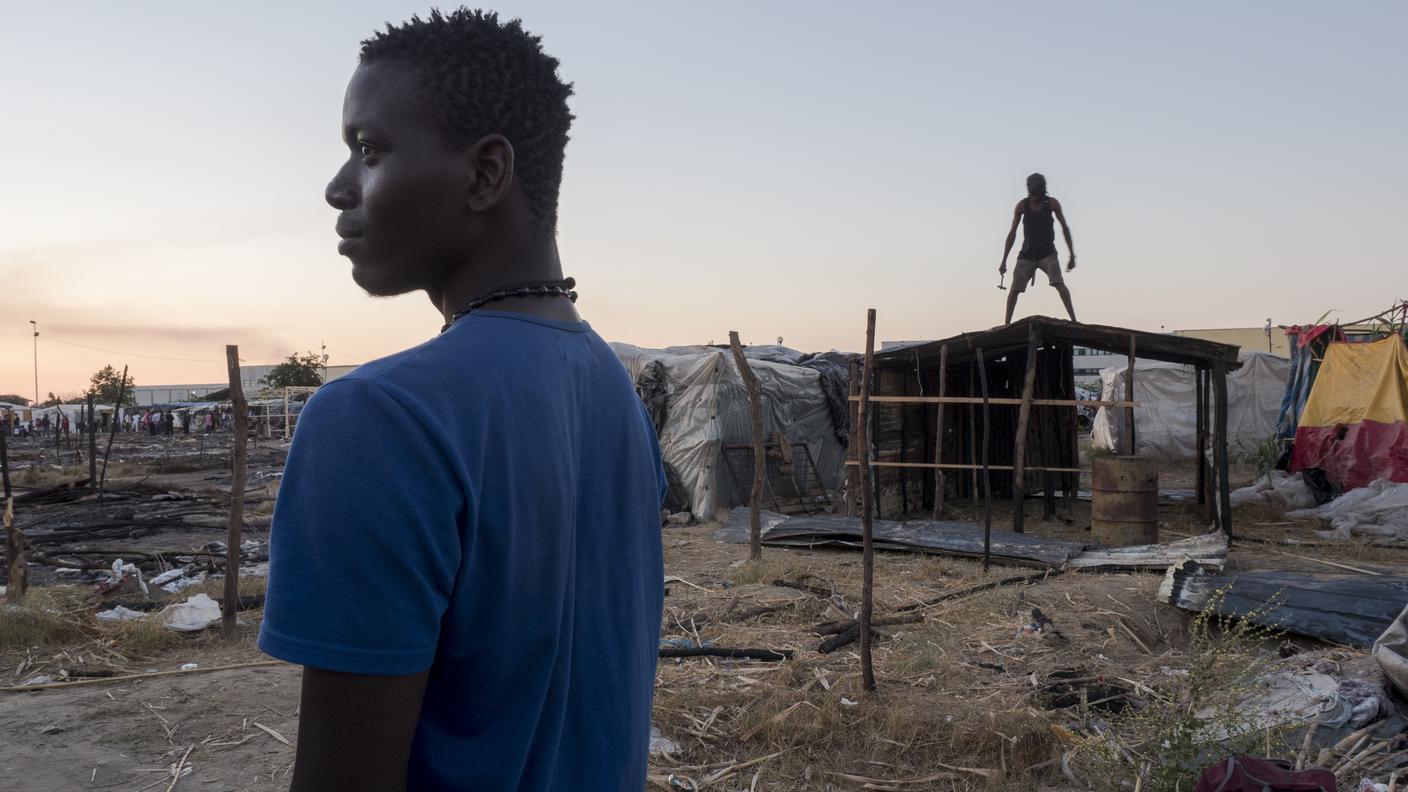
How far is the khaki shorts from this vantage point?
547 inches

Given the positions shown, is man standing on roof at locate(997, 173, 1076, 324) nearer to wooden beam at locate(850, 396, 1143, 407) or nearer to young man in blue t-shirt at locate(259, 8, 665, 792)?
wooden beam at locate(850, 396, 1143, 407)

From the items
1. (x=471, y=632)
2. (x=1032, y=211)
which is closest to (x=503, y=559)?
(x=471, y=632)

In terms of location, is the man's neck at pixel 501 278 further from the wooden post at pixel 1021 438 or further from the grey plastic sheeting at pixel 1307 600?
the wooden post at pixel 1021 438

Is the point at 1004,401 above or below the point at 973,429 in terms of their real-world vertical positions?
above

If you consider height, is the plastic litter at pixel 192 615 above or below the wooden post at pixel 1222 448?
below

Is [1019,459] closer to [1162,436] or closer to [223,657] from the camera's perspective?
[223,657]

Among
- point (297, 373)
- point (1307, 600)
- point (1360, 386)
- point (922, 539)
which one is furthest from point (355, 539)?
point (297, 373)

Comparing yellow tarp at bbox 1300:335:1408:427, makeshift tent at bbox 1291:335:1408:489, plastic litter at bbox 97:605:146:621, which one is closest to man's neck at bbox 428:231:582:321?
plastic litter at bbox 97:605:146:621

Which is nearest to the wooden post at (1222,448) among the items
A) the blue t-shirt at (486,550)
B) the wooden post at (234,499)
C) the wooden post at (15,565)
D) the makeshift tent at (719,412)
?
the makeshift tent at (719,412)

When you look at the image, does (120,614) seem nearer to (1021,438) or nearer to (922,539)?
(922,539)

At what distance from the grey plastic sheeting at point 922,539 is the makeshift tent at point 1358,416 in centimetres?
679

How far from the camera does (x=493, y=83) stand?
1243 mm

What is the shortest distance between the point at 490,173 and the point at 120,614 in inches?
381

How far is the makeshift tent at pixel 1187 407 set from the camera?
76.4 feet
